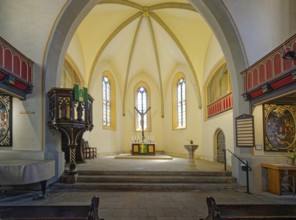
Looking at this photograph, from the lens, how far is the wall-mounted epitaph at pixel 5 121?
23.4ft

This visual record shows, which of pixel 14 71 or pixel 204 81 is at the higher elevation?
pixel 204 81

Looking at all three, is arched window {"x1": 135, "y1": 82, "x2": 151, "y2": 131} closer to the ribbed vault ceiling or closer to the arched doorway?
the ribbed vault ceiling

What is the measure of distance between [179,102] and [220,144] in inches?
211

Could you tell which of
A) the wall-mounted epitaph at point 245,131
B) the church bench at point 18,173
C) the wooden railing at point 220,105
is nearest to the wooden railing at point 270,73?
the wall-mounted epitaph at point 245,131

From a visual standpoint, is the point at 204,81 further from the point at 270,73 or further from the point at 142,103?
the point at 270,73

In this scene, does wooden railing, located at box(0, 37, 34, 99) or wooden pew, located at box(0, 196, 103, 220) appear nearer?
wooden pew, located at box(0, 196, 103, 220)

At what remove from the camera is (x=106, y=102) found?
16.2 m

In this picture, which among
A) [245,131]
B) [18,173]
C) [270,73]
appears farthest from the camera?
[245,131]

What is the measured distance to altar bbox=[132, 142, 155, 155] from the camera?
1443 centimetres

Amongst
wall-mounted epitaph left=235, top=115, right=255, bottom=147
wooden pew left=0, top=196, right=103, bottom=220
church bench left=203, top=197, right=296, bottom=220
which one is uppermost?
wall-mounted epitaph left=235, top=115, right=255, bottom=147

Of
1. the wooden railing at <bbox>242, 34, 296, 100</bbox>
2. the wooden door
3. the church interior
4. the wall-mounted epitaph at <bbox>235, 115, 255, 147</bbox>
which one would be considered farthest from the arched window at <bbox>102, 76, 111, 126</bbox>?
the wooden railing at <bbox>242, 34, 296, 100</bbox>

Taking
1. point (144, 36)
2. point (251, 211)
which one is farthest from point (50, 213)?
point (144, 36)

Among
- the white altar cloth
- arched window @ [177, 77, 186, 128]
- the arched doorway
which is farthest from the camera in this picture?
arched window @ [177, 77, 186, 128]

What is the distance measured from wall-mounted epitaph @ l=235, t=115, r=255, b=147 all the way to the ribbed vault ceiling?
6.01m
